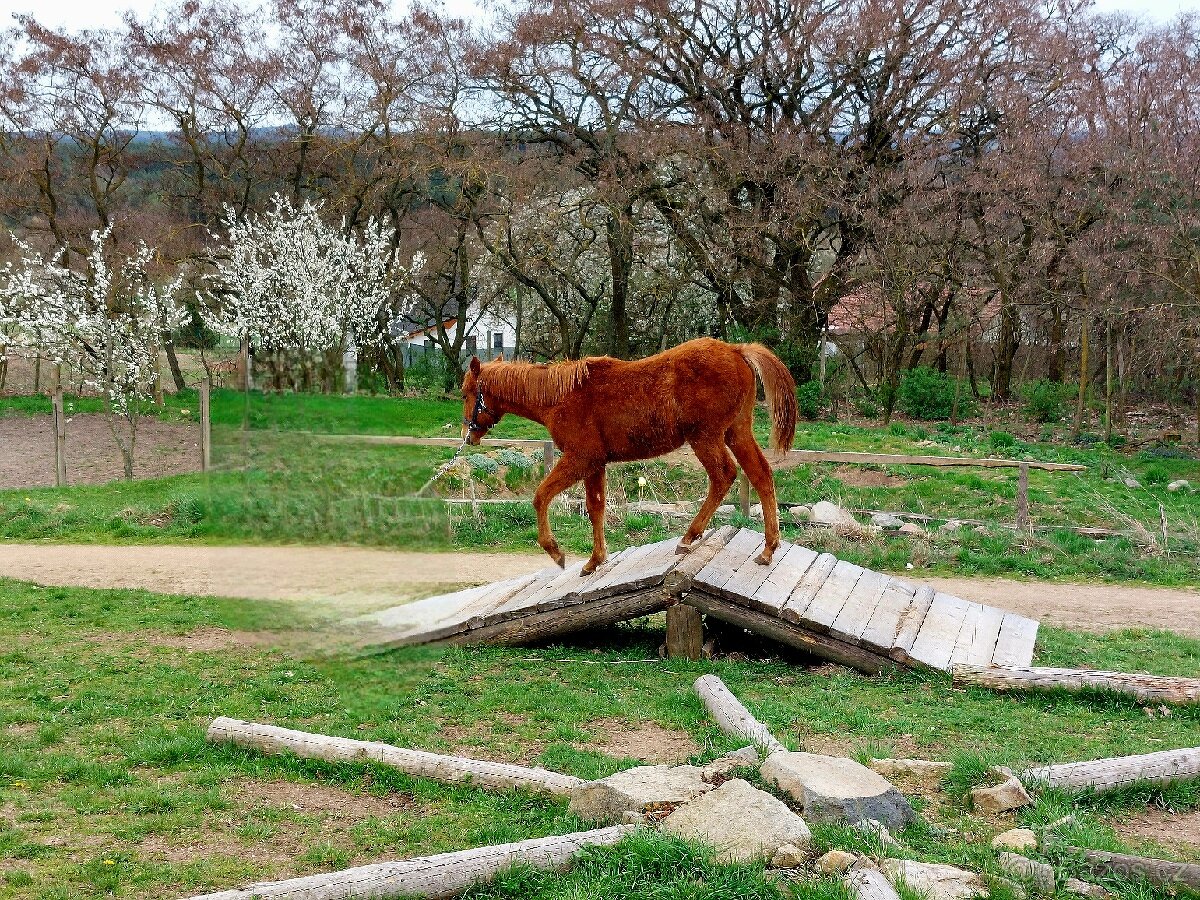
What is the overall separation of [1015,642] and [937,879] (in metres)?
4.92

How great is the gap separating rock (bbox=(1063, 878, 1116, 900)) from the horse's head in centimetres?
423

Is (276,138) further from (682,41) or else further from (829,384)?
(829,384)

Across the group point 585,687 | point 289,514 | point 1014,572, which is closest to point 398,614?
point 289,514

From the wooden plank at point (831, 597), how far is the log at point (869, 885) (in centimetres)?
399

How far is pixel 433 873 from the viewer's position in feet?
13.7

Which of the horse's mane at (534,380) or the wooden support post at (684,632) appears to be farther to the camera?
the wooden support post at (684,632)

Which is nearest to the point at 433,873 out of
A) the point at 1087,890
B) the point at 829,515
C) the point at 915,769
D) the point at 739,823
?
the point at 739,823

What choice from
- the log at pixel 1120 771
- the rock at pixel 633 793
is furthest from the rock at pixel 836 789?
the log at pixel 1120 771

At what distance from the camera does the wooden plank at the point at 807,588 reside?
7984mm

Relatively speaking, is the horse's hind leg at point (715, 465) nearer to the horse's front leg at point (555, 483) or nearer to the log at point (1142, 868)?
the horse's front leg at point (555, 483)

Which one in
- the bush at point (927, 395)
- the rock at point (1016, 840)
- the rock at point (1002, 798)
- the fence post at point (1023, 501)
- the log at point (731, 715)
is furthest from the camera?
the bush at point (927, 395)

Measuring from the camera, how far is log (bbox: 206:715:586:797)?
5.34 meters

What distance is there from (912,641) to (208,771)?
5.36 meters

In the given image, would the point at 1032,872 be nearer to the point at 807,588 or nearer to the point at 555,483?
the point at 807,588
